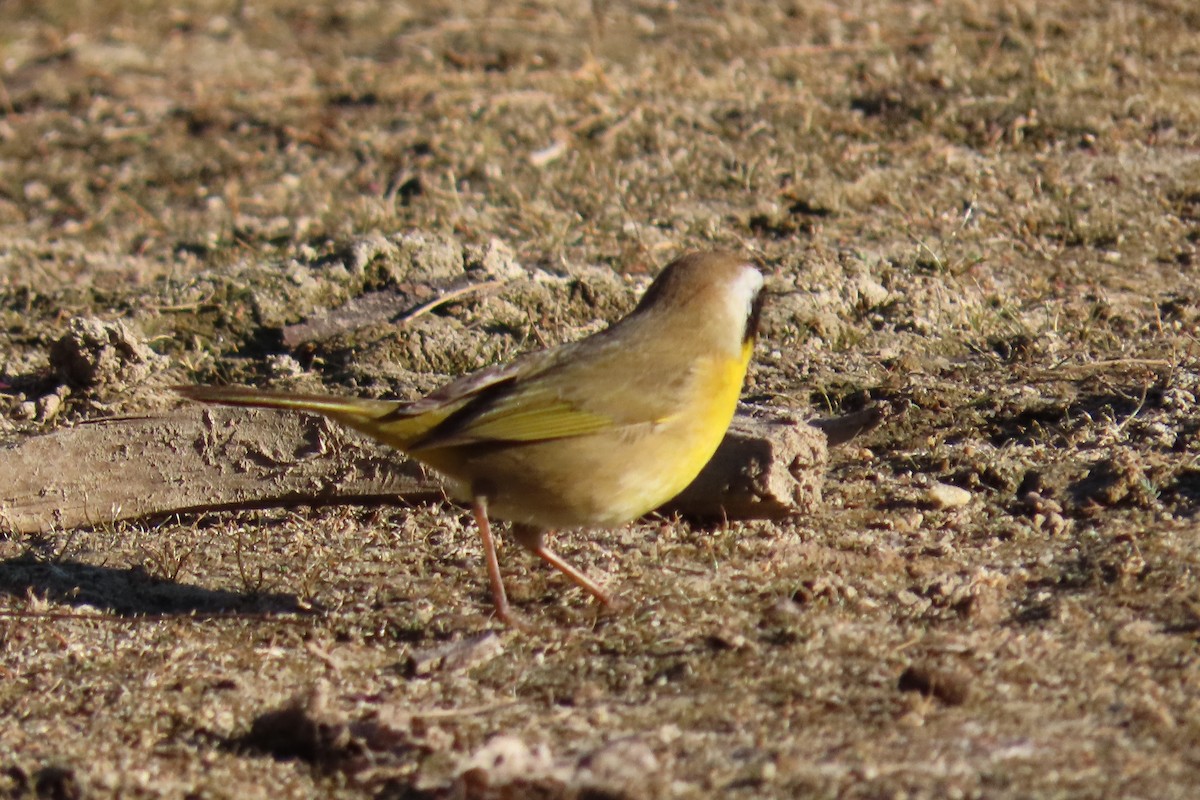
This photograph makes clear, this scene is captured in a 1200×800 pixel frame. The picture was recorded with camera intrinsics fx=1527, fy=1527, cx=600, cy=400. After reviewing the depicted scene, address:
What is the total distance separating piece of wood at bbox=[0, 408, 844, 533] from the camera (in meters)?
5.11

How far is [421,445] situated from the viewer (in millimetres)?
4594

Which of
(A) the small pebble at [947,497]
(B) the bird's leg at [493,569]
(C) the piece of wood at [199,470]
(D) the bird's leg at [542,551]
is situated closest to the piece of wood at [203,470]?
(C) the piece of wood at [199,470]

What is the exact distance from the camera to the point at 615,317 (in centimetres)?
634

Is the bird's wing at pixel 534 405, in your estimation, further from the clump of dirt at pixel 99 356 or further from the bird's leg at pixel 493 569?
the clump of dirt at pixel 99 356

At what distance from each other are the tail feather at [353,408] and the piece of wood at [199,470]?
52cm

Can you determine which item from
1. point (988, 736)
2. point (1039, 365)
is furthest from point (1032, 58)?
Answer: point (988, 736)

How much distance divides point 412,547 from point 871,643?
165 centimetres

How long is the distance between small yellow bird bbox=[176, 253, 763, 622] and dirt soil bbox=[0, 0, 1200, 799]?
29 centimetres

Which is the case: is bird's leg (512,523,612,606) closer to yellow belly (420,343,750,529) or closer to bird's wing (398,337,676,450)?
yellow belly (420,343,750,529)

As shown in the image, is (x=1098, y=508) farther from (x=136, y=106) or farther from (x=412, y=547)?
(x=136, y=106)

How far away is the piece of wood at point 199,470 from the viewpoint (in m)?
5.11

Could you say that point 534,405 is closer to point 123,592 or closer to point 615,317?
point 123,592

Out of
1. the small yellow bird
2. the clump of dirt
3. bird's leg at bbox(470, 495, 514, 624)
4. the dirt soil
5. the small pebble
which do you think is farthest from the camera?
the clump of dirt

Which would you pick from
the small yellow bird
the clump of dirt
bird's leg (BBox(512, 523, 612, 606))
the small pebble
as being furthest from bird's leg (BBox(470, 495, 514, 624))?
the clump of dirt
